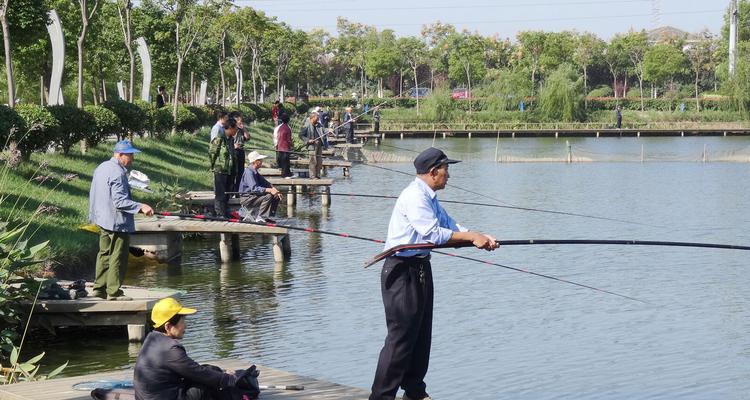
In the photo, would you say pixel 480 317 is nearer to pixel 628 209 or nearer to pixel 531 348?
pixel 531 348

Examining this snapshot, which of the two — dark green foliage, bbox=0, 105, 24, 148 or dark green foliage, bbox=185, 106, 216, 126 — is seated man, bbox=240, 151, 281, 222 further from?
dark green foliage, bbox=185, 106, 216, 126

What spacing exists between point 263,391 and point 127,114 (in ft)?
63.5

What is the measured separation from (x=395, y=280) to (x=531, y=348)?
4626mm

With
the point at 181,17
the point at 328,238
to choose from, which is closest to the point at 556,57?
the point at 181,17

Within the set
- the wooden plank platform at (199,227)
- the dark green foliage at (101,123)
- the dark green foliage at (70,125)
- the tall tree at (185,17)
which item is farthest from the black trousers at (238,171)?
the tall tree at (185,17)

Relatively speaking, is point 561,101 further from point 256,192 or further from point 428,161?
point 428,161

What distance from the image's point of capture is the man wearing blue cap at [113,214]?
34.4 ft

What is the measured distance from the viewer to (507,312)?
44.4 ft

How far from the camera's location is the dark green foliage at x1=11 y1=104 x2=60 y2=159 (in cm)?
1847

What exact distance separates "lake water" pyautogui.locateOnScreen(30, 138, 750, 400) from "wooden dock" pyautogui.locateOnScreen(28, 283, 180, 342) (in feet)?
0.93

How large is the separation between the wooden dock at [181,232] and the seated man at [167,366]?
28.2 feet

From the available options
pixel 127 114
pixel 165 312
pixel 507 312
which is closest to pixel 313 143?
pixel 127 114

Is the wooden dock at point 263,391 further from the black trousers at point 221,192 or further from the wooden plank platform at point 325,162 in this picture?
the wooden plank platform at point 325,162

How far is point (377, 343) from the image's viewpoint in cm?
1169
